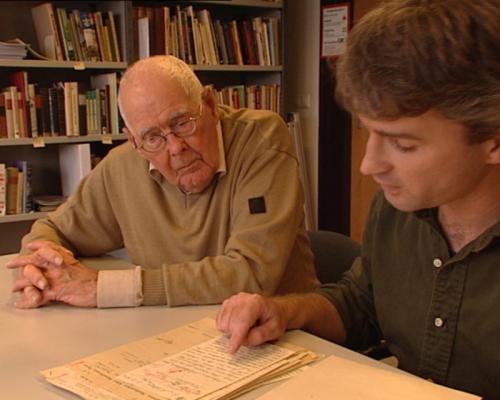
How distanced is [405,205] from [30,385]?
67 cm

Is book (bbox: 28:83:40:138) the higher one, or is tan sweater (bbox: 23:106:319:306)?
book (bbox: 28:83:40:138)

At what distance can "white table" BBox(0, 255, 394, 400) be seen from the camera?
3.26 ft

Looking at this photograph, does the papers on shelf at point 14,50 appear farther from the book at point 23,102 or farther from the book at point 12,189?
the book at point 12,189

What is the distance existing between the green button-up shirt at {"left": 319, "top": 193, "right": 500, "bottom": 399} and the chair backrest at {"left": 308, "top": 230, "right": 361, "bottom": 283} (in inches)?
17.0

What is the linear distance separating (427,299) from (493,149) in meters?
0.34

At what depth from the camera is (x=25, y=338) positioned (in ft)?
3.87

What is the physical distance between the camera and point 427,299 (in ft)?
3.57

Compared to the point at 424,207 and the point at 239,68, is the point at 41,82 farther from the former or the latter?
the point at 424,207

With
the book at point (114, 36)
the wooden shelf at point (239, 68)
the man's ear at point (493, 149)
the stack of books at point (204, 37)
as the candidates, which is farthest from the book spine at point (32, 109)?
the man's ear at point (493, 149)

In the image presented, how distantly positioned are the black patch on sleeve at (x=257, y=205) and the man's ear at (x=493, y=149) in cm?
70

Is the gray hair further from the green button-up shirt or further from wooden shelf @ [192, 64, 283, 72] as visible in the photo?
wooden shelf @ [192, 64, 283, 72]

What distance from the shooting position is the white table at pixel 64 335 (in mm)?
995

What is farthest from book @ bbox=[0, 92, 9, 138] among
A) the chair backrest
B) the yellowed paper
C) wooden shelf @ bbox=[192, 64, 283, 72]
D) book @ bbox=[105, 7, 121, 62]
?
the yellowed paper

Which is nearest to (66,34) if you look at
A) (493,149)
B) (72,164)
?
(72,164)
